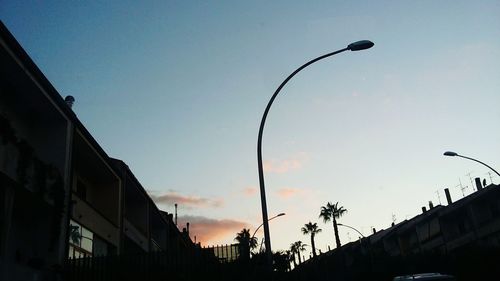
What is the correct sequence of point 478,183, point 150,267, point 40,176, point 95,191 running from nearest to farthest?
point 150,267
point 40,176
point 95,191
point 478,183

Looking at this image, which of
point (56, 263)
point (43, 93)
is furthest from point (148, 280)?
point (43, 93)

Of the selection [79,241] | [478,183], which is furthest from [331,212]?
[79,241]

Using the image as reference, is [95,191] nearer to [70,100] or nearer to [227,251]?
A: [70,100]

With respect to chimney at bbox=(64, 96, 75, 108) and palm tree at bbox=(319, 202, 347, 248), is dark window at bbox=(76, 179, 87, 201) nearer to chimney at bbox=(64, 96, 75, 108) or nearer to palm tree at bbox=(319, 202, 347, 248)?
chimney at bbox=(64, 96, 75, 108)

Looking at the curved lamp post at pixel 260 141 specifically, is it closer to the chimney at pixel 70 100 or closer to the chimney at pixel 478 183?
the chimney at pixel 70 100

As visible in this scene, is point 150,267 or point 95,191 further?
point 95,191

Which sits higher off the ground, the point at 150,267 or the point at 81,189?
the point at 81,189

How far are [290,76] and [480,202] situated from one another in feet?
128

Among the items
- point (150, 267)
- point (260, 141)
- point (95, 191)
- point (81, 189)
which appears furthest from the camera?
point (95, 191)

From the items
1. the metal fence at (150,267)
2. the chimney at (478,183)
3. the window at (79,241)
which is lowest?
the metal fence at (150,267)

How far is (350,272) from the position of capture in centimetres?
2361

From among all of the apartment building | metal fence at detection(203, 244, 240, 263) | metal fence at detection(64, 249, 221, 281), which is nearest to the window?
the apartment building

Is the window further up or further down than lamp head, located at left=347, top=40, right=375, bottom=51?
further down

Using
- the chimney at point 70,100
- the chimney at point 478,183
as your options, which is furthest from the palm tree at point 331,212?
the chimney at point 70,100
